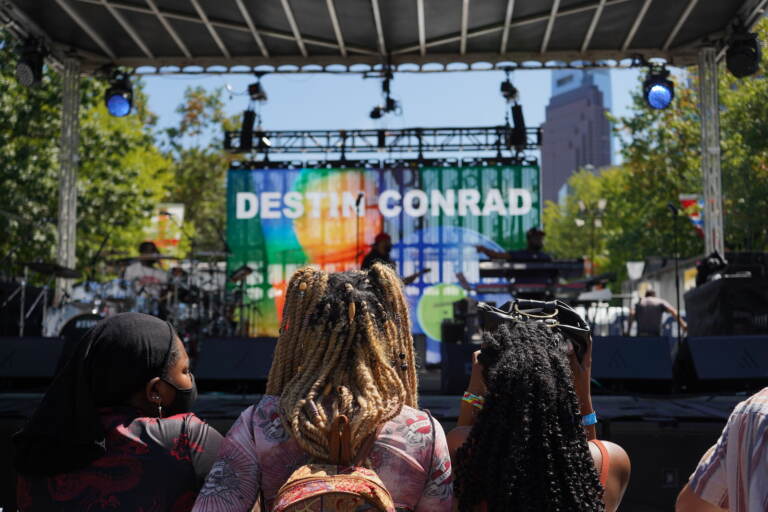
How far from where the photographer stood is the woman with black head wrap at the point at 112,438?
6.91 feet

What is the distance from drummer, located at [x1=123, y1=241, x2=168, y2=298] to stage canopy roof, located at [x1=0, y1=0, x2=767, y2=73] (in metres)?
3.21

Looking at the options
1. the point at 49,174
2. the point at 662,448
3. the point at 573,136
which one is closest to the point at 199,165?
the point at 49,174

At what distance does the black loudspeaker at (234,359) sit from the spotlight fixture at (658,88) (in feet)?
21.6

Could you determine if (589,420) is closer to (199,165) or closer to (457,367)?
(457,367)

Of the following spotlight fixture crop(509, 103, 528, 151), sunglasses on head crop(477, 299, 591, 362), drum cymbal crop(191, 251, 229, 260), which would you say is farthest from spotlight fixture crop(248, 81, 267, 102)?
sunglasses on head crop(477, 299, 591, 362)

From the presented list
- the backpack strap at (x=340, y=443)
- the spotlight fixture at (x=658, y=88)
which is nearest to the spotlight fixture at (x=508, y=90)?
the spotlight fixture at (x=658, y=88)

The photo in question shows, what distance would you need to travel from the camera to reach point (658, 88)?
10.6 meters

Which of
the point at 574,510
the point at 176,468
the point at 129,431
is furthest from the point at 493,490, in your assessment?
the point at 129,431

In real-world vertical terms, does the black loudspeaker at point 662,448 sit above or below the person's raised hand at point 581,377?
below

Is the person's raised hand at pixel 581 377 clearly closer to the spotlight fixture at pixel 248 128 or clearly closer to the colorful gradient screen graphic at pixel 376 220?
the spotlight fixture at pixel 248 128

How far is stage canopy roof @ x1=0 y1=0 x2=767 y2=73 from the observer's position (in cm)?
952

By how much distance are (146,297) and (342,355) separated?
10.4 m

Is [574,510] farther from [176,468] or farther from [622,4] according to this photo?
[622,4]

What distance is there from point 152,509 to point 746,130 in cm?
2159
